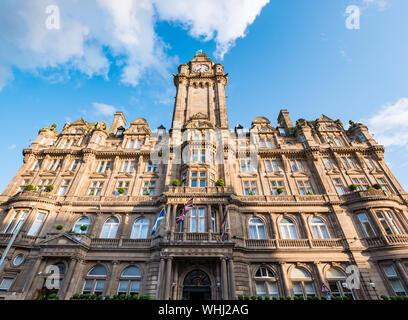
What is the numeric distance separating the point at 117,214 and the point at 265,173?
64.4ft

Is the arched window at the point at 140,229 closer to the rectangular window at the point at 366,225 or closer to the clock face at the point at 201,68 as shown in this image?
the rectangular window at the point at 366,225

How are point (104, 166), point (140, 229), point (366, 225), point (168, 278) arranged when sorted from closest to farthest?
point (168, 278)
point (366, 225)
point (140, 229)
point (104, 166)

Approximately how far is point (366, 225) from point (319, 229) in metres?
4.73

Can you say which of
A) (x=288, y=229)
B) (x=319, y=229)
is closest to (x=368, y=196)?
(x=319, y=229)

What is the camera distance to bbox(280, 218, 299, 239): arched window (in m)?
23.3

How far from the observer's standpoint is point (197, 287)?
65.0 ft

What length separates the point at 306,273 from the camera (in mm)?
20797

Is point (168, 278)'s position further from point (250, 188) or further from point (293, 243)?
point (250, 188)

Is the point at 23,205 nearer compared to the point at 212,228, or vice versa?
the point at 212,228

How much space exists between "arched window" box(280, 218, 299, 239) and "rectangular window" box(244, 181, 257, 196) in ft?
16.1
